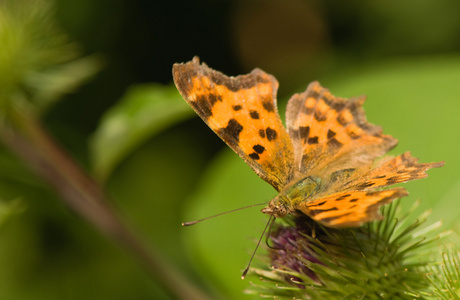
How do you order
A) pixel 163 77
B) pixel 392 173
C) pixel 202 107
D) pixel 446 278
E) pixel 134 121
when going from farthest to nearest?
pixel 163 77 → pixel 134 121 → pixel 202 107 → pixel 392 173 → pixel 446 278

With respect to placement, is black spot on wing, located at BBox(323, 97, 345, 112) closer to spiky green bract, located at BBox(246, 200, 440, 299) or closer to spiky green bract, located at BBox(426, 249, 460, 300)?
spiky green bract, located at BBox(246, 200, 440, 299)

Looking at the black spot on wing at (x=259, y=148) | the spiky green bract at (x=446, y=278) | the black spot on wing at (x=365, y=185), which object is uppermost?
the black spot on wing at (x=259, y=148)

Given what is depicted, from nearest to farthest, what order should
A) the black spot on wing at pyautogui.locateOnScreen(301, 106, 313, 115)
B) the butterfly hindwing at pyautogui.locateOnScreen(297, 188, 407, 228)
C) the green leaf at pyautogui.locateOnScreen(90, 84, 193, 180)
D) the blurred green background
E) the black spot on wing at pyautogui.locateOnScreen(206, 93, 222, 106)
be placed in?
the butterfly hindwing at pyautogui.locateOnScreen(297, 188, 407, 228) → the black spot on wing at pyautogui.locateOnScreen(206, 93, 222, 106) → the black spot on wing at pyautogui.locateOnScreen(301, 106, 313, 115) → the green leaf at pyautogui.locateOnScreen(90, 84, 193, 180) → the blurred green background

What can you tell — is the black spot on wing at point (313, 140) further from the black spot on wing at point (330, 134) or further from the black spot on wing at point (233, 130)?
the black spot on wing at point (233, 130)

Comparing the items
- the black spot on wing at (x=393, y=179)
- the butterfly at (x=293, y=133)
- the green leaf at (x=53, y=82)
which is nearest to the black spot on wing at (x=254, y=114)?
the butterfly at (x=293, y=133)

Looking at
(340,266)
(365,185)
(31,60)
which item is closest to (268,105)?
(365,185)

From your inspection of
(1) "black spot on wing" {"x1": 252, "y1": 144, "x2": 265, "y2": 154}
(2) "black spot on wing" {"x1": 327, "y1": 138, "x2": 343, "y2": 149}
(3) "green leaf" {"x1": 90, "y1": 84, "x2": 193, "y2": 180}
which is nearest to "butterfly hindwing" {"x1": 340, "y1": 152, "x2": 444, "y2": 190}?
(2) "black spot on wing" {"x1": 327, "y1": 138, "x2": 343, "y2": 149}

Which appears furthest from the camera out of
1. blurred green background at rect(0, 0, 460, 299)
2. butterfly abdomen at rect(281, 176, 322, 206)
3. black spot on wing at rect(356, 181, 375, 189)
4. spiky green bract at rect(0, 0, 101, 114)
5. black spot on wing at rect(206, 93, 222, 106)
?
blurred green background at rect(0, 0, 460, 299)

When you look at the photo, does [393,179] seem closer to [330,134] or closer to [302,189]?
[302,189]
